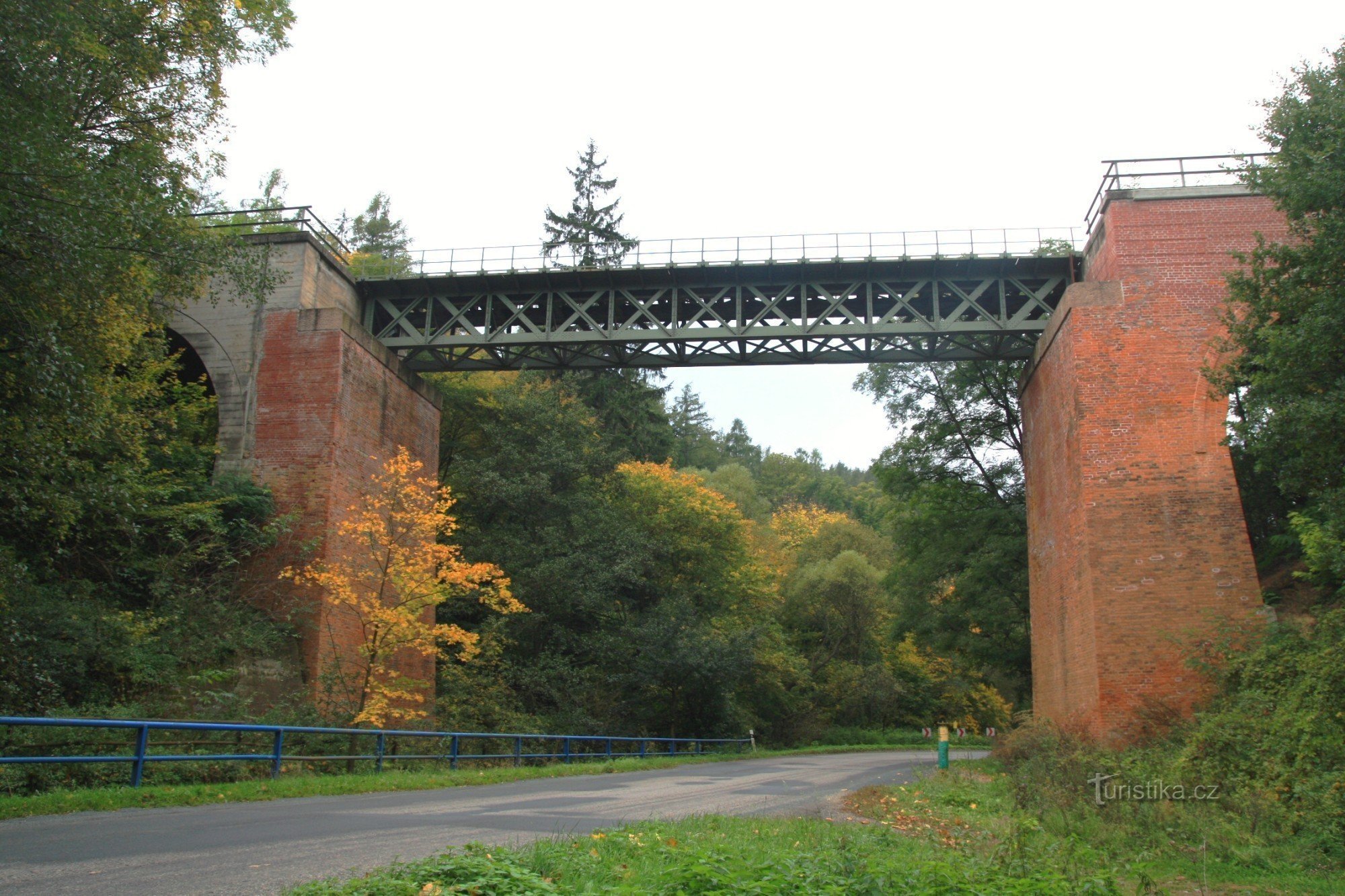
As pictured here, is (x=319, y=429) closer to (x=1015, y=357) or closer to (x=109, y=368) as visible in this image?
(x=109, y=368)

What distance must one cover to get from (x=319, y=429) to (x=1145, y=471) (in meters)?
18.2

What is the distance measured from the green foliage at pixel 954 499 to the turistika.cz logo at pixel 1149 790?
15823 millimetres

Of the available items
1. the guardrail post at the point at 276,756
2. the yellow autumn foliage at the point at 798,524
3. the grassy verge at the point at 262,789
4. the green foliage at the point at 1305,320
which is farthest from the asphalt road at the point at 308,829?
the yellow autumn foliage at the point at 798,524

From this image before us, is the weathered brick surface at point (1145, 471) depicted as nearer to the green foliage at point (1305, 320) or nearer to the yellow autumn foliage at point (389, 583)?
the green foliage at point (1305, 320)

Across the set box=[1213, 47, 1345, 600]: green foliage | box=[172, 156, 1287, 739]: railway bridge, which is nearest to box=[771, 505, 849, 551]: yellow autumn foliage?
box=[172, 156, 1287, 739]: railway bridge

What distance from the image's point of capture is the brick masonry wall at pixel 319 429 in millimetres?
22172

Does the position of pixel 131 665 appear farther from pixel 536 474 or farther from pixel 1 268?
pixel 536 474

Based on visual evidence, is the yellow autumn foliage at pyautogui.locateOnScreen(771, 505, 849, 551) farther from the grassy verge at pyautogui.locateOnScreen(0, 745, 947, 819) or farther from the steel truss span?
the grassy verge at pyautogui.locateOnScreen(0, 745, 947, 819)

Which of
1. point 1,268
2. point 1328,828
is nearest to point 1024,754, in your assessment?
point 1328,828

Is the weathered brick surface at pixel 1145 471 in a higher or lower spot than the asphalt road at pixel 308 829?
higher

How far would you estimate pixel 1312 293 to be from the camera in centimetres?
1502

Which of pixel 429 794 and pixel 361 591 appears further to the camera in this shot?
pixel 361 591

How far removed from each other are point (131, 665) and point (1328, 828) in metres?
17.8

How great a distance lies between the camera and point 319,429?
75.4ft
